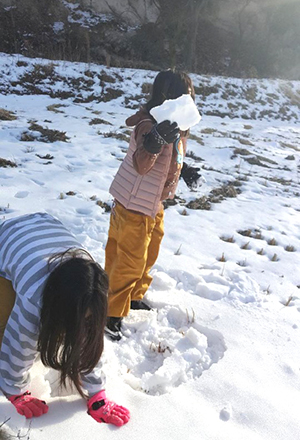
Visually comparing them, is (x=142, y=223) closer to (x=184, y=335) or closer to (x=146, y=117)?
(x=146, y=117)

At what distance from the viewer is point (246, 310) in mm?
2838

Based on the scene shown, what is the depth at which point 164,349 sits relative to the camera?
234cm

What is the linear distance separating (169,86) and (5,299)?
1.49 metres

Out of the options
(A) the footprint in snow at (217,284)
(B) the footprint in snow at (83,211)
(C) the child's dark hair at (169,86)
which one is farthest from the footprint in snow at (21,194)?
(C) the child's dark hair at (169,86)

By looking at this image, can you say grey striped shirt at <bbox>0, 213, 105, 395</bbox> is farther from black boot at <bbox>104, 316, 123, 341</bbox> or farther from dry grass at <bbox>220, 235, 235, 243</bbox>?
dry grass at <bbox>220, 235, 235, 243</bbox>


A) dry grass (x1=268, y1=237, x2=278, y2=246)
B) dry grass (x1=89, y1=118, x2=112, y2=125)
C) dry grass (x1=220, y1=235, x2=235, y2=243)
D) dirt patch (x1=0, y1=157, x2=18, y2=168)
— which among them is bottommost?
dry grass (x1=268, y1=237, x2=278, y2=246)

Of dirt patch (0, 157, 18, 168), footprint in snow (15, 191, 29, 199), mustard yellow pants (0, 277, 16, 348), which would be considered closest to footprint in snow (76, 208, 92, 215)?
footprint in snow (15, 191, 29, 199)

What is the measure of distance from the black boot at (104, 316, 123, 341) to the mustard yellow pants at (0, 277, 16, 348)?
0.75 metres

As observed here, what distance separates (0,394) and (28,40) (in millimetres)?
18616

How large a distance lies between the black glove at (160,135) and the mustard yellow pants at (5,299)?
1005 mm

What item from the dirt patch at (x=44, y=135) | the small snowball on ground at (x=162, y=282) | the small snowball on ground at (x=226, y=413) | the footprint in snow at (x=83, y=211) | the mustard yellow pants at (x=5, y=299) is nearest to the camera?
the mustard yellow pants at (x=5, y=299)

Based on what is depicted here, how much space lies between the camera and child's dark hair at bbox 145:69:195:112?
2.18 meters

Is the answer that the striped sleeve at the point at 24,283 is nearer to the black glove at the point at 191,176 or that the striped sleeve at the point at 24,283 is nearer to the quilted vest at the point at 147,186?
the quilted vest at the point at 147,186

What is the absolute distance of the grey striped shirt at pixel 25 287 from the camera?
59.2 inches
